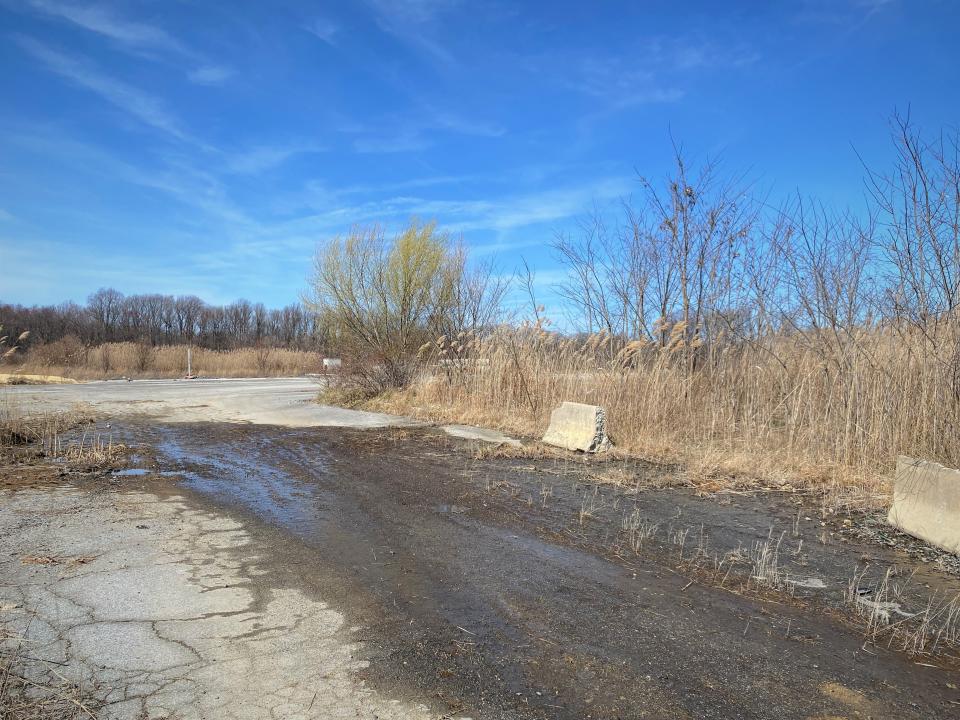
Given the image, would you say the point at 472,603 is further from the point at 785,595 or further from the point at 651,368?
the point at 651,368

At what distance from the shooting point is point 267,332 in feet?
209

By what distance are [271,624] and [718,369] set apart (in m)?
8.07

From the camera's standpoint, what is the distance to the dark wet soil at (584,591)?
8.64 feet

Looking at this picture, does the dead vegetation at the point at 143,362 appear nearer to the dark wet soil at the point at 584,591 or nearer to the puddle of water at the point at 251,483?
the puddle of water at the point at 251,483

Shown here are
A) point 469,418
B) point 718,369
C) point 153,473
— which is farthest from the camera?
point 469,418

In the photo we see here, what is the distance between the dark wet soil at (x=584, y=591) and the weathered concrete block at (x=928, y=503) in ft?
1.35

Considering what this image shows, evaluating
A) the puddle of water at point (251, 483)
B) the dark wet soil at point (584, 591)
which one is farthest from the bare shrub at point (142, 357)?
the dark wet soil at point (584, 591)

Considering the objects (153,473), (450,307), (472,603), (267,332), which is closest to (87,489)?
(153,473)

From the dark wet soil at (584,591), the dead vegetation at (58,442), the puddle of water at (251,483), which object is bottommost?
the dead vegetation at (58,442)

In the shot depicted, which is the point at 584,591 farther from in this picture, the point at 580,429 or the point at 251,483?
the point at 580,429

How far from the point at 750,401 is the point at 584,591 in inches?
238

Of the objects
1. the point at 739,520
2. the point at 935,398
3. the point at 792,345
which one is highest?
the point at 792,345

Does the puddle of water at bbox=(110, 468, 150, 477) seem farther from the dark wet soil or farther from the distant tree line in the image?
the distant tree line

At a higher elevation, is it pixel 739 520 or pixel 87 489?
pixel 739 520
